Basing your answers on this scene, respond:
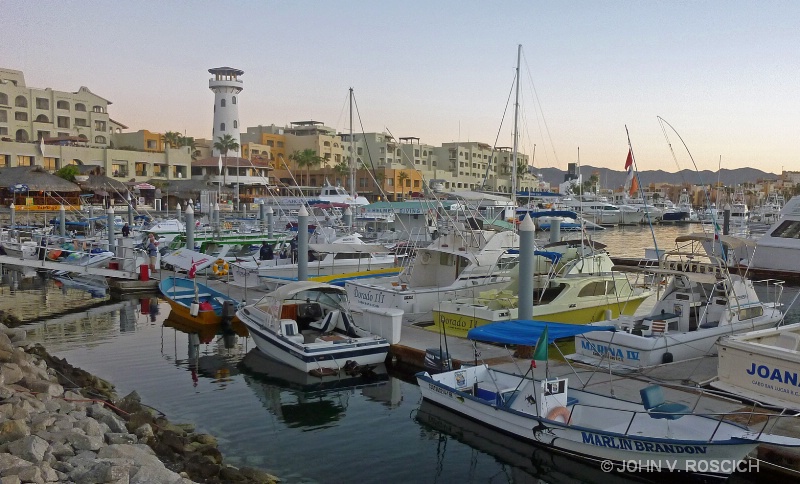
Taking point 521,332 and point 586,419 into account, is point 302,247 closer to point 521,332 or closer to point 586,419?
point 521,332

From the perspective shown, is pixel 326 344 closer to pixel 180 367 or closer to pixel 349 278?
pixel 180 367

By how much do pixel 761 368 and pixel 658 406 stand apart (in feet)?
7.60

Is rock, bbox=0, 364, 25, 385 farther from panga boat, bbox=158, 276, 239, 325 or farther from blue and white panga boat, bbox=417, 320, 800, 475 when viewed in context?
panga boat, bbox=158, 276, 239, 325

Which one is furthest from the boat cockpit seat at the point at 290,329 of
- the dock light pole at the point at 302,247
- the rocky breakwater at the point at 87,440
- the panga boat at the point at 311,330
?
the dock light pole at the point at 302,247

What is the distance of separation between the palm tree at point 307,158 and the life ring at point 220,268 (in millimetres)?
71166

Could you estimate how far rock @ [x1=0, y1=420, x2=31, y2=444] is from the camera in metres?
9.22

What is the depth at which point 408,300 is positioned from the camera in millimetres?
19125

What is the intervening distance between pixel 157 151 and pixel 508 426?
86462mm

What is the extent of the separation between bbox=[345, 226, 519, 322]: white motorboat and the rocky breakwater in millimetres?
7286

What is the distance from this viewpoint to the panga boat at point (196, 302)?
21078 millimetres

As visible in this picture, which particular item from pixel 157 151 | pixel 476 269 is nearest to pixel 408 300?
pixel 476 269

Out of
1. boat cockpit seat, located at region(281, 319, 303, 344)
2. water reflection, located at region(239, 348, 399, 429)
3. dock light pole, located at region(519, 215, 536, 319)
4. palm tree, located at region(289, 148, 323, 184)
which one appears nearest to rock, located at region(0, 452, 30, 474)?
water reflection, located at region(239, 348, 399, 429)

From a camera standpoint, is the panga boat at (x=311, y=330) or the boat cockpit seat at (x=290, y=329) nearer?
the panga boat at (x=311, y=330)

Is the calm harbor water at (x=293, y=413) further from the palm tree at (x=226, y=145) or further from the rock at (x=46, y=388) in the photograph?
the palm tree at (x=226, y=145)
